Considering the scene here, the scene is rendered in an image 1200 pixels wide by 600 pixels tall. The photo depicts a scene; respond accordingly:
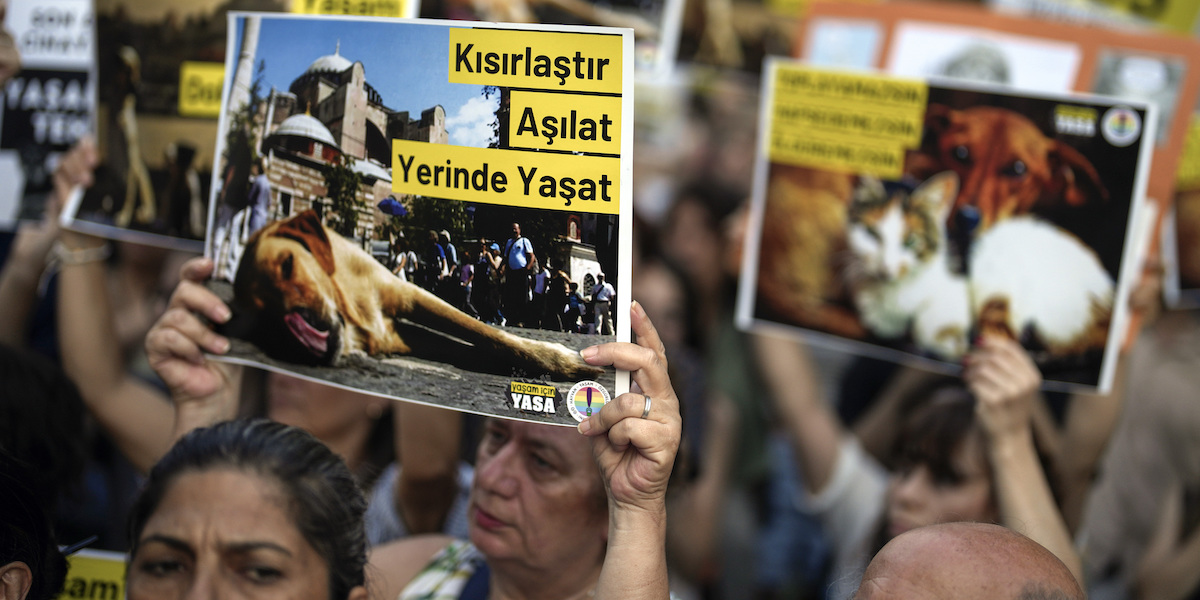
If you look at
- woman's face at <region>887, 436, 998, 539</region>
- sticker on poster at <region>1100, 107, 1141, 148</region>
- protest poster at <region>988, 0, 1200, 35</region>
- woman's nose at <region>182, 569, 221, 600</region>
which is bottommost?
woman's face at <region>887, 436, 998, 539</region>

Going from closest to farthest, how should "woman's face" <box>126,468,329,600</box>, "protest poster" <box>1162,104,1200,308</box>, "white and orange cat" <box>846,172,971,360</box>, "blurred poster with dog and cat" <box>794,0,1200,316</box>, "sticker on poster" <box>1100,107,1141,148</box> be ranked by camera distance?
"woman's face" <box>126,468,329,600</box> < "sticker on poster" <box>1100,107,1141,148</box> < "white and orange cat" <box>846,172,971,360</box> < "blurred poster with dog and cat" <box>794,0,1200,316</box> < "protest poster" <box>1162,104,1200,308</box>

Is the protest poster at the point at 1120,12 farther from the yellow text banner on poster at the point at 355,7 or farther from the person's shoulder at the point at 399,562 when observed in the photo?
the person's shoulder at the point at 399,562

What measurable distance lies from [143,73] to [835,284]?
1.81m

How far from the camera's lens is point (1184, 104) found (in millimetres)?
2438

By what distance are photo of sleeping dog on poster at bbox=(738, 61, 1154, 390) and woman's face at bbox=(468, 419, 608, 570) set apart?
0.99m

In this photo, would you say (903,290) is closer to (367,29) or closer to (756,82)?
(367,29)

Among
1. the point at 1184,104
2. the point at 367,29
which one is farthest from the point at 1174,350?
the point at 367,29

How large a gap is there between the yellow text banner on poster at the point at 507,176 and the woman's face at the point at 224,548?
1.89ft

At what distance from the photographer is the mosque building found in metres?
1.47

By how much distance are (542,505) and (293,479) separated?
0.46 metres

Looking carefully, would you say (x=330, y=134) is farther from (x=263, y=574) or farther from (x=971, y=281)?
(x=971, y=281)

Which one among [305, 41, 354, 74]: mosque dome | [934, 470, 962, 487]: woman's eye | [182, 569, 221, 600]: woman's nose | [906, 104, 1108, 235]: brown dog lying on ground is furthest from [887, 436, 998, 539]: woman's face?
[305, 41, 354, 74]: mosque dome

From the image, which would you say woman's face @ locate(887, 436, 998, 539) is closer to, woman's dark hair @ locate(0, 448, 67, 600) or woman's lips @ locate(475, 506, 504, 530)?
woman's lips @ locate(475, 506, 504, 530)

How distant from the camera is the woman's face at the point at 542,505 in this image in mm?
1727
